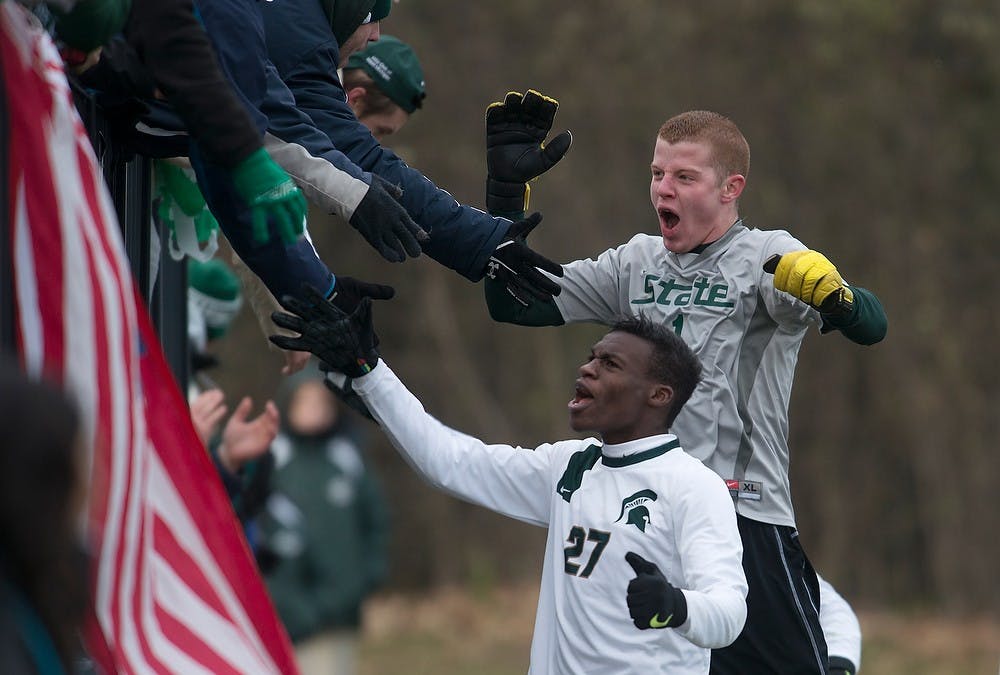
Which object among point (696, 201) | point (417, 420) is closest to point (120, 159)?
point (417, 420)

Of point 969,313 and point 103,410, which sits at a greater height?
point 969,313

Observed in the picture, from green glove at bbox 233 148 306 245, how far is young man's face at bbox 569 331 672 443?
0.84 meters

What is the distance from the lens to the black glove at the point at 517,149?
5.17 m

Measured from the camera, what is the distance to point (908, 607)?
15.3 meters

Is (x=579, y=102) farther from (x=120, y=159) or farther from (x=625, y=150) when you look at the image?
(x=120, y=159)

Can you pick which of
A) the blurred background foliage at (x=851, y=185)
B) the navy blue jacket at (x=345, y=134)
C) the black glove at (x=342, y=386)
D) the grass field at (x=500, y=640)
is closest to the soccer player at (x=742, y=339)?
the navy blue jacket at (x=345, y=134)

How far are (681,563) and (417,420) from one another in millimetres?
859

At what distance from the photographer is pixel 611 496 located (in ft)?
14.4

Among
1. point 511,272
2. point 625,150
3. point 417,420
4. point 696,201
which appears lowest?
point 417,420

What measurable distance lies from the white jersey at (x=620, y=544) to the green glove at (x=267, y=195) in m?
0.56

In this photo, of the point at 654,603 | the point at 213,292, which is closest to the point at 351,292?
the point at 654,603

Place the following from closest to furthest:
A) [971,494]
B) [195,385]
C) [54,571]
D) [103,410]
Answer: [54,571] < [103,410] < [195,385] < [971,494]

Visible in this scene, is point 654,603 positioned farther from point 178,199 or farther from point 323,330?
point 178,199

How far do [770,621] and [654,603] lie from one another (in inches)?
45.0
